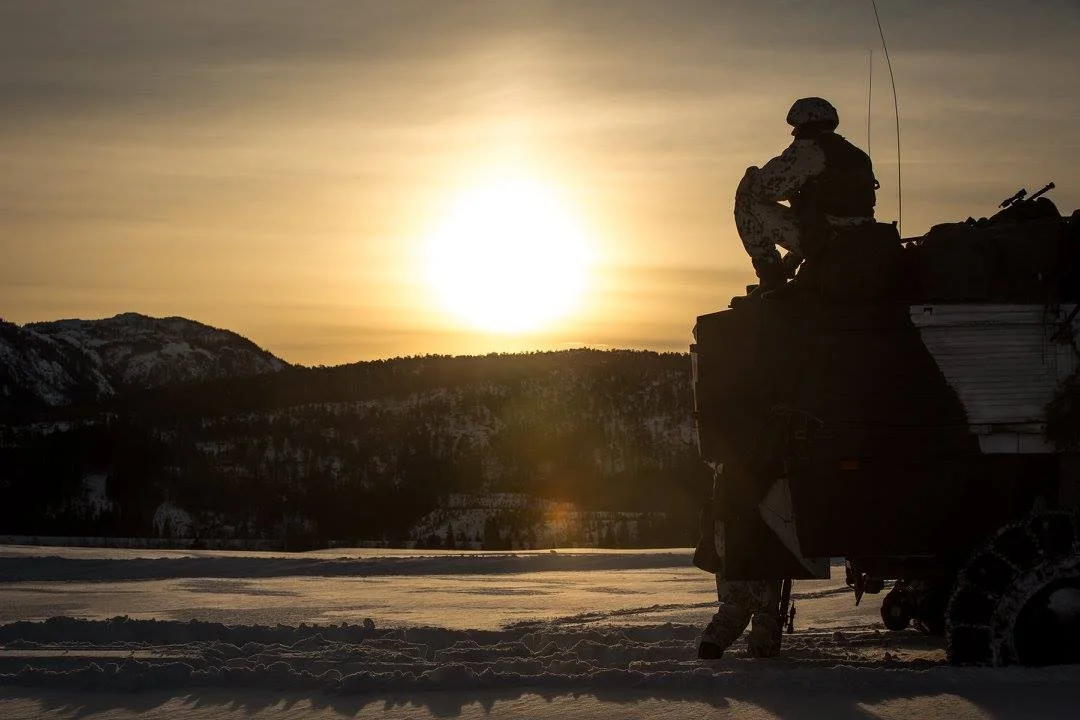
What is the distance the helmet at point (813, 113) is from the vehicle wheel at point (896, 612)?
343 cm

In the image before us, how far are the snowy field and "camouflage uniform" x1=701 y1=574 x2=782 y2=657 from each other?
248mm

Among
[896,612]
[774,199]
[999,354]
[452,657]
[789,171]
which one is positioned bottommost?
[452,657]

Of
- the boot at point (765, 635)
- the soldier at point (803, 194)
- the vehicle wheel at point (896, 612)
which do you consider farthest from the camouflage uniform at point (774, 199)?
the vehicle wheel at point (896, 612)

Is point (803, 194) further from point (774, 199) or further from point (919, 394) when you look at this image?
point (919, 394)

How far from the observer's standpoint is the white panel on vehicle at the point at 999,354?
7.26 meters

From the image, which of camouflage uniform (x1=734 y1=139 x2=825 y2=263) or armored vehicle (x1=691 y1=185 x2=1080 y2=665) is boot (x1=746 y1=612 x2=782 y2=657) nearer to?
armored vehicle (x1=691 y1=185 x2=1080 y2=665)

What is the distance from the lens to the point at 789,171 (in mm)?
8305

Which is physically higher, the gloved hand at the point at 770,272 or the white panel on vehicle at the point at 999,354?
the gloved hand at the point at 770,272

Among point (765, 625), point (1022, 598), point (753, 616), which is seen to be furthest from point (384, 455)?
point (1022, 598)

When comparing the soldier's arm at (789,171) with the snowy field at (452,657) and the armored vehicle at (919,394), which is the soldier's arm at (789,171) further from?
the snowy field at (452,657)

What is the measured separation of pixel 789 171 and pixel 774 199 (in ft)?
0.67

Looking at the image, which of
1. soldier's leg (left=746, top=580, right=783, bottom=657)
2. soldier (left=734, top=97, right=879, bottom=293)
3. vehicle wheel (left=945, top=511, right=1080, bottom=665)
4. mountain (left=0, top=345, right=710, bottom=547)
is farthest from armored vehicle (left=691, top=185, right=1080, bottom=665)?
mountain (left=0, top=345, right=710, bottom=547)

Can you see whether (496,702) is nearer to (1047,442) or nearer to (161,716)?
(161,716)

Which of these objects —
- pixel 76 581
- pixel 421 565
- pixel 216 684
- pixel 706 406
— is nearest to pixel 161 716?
pixel 216 684
